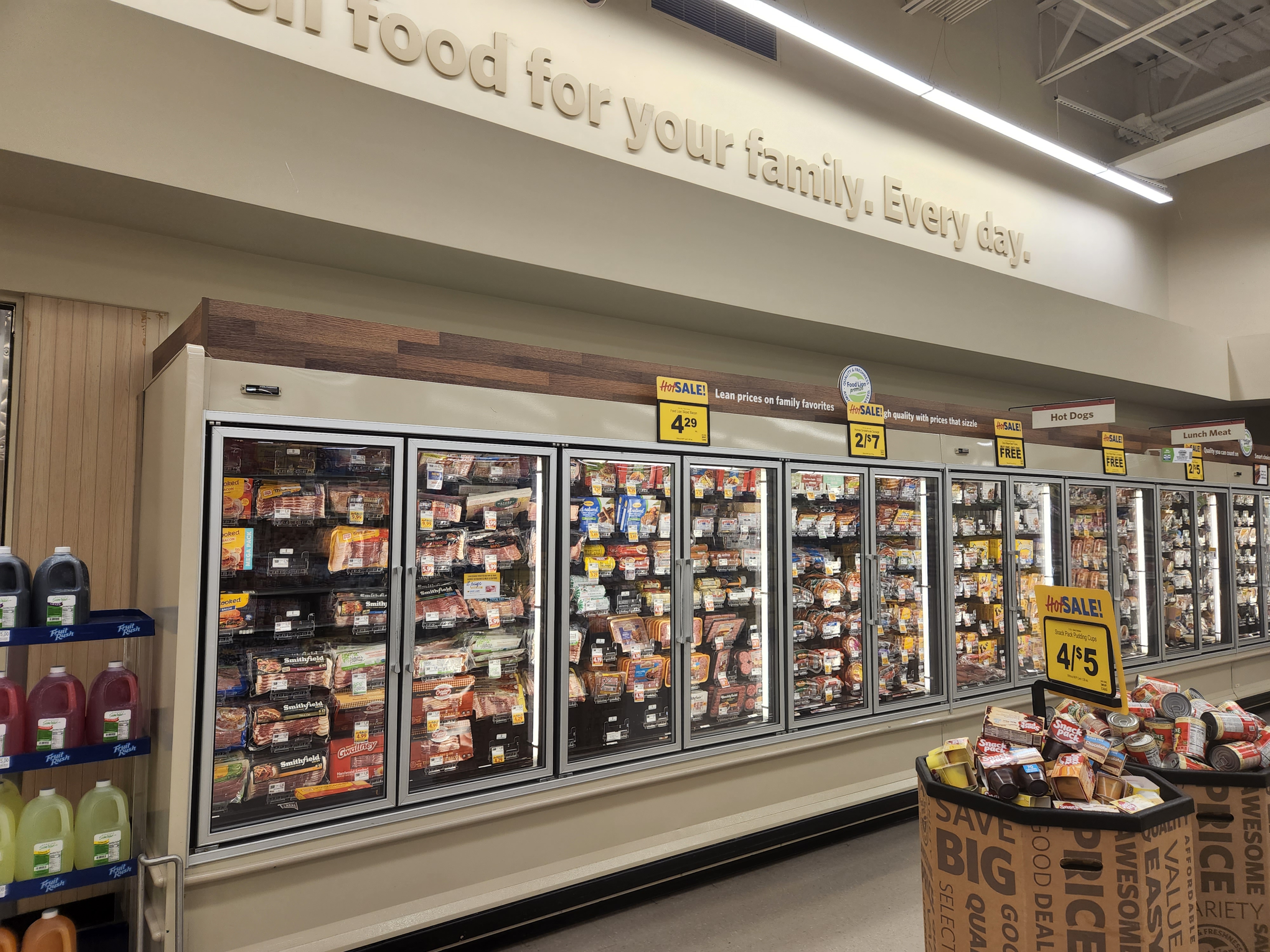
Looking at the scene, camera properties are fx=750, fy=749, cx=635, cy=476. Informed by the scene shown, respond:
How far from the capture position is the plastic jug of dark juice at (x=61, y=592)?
276cm

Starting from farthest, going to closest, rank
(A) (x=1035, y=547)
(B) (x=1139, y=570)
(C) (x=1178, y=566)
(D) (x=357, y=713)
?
(C) (x=1178, y=566) < (B) (x=1139, y=570) < (A) (x=1035, y=547) < (D) (x=357, y=713)

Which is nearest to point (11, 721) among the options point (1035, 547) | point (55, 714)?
point (55, 714)

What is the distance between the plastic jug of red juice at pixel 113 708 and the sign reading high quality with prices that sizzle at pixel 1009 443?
17.7 feet

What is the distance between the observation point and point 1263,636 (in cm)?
778

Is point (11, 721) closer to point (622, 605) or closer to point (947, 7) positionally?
point (622, 605)

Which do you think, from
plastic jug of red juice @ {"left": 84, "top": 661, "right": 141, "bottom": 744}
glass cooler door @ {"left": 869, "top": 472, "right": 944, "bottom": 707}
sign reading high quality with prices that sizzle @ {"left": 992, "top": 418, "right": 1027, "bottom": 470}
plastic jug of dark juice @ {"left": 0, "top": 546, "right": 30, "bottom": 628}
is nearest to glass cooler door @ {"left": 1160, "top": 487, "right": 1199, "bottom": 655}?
sign reading high quality with prices that sizzle @ {"left": 992, "top": 418, "right": 1027, "bottom": 470}

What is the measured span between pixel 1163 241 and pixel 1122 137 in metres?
1.57

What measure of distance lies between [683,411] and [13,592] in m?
2.91

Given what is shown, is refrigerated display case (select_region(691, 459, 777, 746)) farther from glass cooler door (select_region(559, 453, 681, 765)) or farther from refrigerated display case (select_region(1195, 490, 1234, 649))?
refrigerated display case (select_region(1195, 490, 1234, 649))

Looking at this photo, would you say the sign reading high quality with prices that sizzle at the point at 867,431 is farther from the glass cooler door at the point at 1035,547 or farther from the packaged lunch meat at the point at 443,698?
the packaged lunch meat at the point at 443,698

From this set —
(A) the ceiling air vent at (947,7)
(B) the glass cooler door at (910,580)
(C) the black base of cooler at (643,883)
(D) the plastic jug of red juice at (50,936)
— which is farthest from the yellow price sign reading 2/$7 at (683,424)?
(A) the ceiling air vent at (947,7)

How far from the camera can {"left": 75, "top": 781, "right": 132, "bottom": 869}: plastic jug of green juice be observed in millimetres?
2746

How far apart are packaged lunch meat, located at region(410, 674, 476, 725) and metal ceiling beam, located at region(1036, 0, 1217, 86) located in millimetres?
7555

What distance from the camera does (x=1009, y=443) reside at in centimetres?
562
